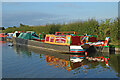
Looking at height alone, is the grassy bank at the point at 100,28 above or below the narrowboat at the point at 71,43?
above

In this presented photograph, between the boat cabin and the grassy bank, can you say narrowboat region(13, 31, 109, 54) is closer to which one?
the boat cabin

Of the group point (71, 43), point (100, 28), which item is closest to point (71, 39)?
point (71, 43)

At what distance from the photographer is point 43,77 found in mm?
10469

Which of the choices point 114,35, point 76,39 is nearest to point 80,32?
point 114,35

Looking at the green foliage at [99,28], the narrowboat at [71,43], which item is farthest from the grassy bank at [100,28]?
the narrowboat at [71,43]

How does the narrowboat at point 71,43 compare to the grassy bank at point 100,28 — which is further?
the grassy bank at point 100,28

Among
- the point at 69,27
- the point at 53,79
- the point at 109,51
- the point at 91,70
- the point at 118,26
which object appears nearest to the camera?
the point at 53,79

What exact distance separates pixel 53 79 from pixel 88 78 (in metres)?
2.46

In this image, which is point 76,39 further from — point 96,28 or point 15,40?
point 15,40

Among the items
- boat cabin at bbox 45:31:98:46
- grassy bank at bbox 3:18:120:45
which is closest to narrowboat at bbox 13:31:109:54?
boat cabin at bbox 45:31:98:46

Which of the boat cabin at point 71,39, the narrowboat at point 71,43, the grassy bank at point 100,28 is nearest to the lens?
the narrowboat at point 71,43

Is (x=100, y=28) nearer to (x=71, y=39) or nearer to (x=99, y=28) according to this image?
(x=99, y=28)

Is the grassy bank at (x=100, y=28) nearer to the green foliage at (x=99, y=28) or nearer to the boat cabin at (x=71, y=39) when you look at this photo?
the green foliage at (x=99, y=28)

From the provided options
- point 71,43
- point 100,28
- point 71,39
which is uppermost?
point 100,28
